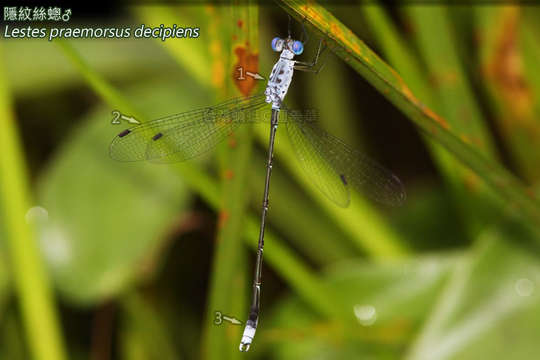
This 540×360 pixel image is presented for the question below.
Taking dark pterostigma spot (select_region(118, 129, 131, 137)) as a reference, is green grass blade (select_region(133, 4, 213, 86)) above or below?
above

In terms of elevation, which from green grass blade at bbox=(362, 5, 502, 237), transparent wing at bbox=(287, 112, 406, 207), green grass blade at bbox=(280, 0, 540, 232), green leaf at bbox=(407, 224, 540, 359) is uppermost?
green grass blade at bbox=(362, 5, 502, 237)

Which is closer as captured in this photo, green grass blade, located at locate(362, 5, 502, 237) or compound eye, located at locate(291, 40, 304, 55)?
compound eye, located at locate(291, 40, 304, 55)

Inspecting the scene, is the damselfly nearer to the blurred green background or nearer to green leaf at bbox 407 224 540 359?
the blurred green background

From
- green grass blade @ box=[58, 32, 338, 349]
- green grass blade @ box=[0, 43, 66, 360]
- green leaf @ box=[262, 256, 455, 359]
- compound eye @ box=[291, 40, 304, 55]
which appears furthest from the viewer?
green leaf @ box=[262, 256, 455, 359]

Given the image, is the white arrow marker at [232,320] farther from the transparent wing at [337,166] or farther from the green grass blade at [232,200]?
the transparent wing at [337,166]

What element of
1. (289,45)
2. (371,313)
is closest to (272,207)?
(371,313)

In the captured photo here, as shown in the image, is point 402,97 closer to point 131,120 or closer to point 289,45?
point 289,45

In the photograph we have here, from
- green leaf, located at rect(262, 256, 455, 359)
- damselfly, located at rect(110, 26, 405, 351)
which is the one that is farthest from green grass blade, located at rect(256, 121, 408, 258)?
damselfly, located at rect(110, 26, 405, 351)

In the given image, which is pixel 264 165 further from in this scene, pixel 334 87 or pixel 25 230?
pixel 25 230
